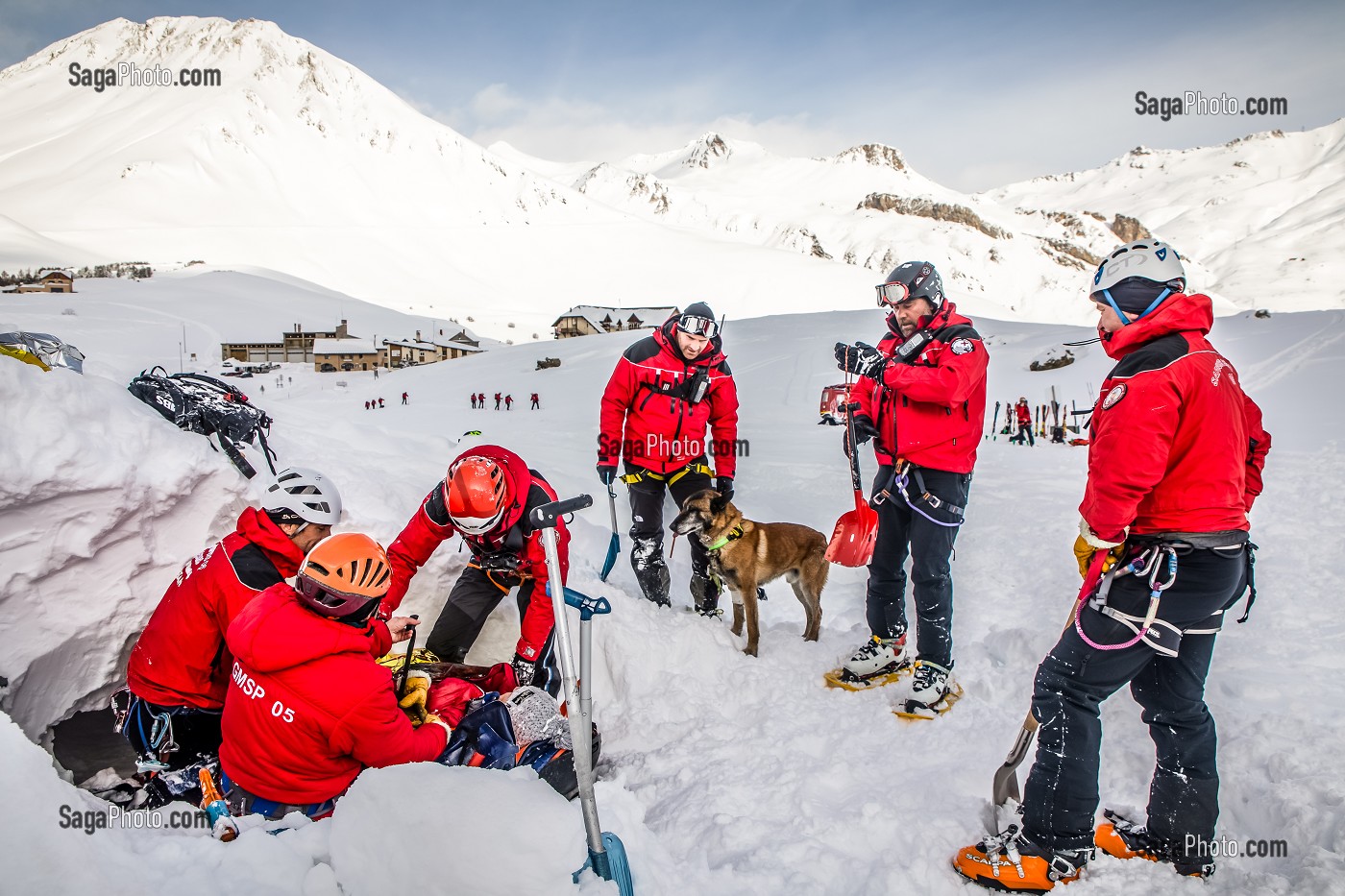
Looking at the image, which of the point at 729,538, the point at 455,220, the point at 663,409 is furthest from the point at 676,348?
the point at 455,220

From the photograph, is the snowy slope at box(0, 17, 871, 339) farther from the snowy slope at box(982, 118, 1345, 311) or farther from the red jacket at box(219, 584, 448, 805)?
the red jacket at box(219, 584, 448, 805)

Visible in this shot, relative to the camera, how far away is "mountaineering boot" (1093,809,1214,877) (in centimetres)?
271

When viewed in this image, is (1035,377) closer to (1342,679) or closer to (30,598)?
(1342,679)

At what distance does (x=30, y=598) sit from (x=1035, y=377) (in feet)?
82.3

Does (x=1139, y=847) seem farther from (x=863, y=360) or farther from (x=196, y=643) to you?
(x=196, y=643)

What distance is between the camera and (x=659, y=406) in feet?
17.5

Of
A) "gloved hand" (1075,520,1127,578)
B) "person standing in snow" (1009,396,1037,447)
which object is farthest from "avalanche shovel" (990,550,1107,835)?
"person standing in snow" (1009,396,1037,447)

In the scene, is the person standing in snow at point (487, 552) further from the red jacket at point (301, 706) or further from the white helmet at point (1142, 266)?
the white helmet at point (1142, 266)

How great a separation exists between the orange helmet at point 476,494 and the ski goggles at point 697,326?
1.84m

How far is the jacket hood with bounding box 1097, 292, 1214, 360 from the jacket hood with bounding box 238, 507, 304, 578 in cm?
372

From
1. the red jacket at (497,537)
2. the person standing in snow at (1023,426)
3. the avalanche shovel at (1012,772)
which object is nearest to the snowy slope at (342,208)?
the person standing in snow at (1023,426)

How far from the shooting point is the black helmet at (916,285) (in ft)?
13.5

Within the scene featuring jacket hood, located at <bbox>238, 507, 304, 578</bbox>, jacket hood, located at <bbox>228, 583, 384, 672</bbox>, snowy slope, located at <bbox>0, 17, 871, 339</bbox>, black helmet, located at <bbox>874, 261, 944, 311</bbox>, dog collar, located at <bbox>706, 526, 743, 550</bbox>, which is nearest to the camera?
jacket hood, located at <bbox>228, 583, 384, 672</bbox>

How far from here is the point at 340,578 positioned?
9.10 feet
